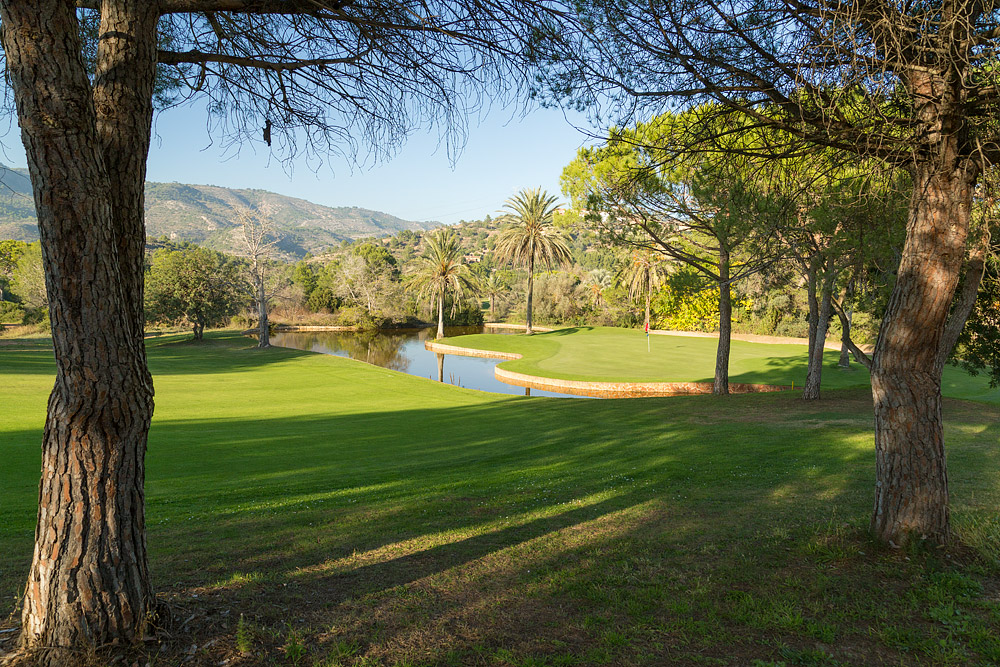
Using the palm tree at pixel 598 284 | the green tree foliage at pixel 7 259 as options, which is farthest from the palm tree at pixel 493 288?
the green tree foliage at pixel 7 259

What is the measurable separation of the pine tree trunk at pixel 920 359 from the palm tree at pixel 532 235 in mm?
38076

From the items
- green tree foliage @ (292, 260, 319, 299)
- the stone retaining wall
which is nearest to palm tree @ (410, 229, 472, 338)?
the stone retaining wall

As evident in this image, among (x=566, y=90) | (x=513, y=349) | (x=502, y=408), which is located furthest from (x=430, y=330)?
(x=566, y=90)

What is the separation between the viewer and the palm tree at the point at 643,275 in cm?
4012

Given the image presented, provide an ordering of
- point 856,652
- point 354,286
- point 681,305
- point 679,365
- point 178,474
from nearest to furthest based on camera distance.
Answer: point 856,652 → point 178,474 → point 679,365 → point 681,305 → point 354,286

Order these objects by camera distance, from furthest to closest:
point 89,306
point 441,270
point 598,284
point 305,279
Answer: point 305,279
point 598,284
point 441,270
point 89,306

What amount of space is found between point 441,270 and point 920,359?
134 ft

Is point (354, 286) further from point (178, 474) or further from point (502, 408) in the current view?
point (178, 474)

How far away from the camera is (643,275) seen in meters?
41.8

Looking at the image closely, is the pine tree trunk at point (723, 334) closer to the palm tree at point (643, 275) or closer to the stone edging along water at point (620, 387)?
the stone edging along water at point (620, 387)

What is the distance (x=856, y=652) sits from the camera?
2.93 metres

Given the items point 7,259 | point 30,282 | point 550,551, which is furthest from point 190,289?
point 550,551

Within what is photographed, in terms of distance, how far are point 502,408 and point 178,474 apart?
896cm

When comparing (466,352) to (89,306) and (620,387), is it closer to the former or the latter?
(620,387)
